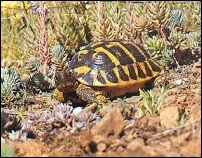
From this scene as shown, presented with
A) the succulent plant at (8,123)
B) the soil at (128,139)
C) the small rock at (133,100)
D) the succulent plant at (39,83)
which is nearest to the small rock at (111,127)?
the soil at (128,139)

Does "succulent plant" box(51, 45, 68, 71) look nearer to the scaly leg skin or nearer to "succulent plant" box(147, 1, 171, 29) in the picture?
the scaly leg skin

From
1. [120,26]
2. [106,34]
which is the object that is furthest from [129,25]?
[106,34]

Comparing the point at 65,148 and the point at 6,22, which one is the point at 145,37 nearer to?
the point at 6,22

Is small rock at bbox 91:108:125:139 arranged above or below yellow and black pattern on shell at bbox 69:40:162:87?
below

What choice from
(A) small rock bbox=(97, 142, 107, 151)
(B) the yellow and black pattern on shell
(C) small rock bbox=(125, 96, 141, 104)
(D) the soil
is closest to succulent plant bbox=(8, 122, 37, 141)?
(D) the soil

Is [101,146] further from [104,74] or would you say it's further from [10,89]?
[10,89]

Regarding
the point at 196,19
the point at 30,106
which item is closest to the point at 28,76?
the point at 30,106

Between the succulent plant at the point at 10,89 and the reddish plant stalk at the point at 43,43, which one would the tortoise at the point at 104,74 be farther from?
the reddish plant stalk at the point at 43,43
